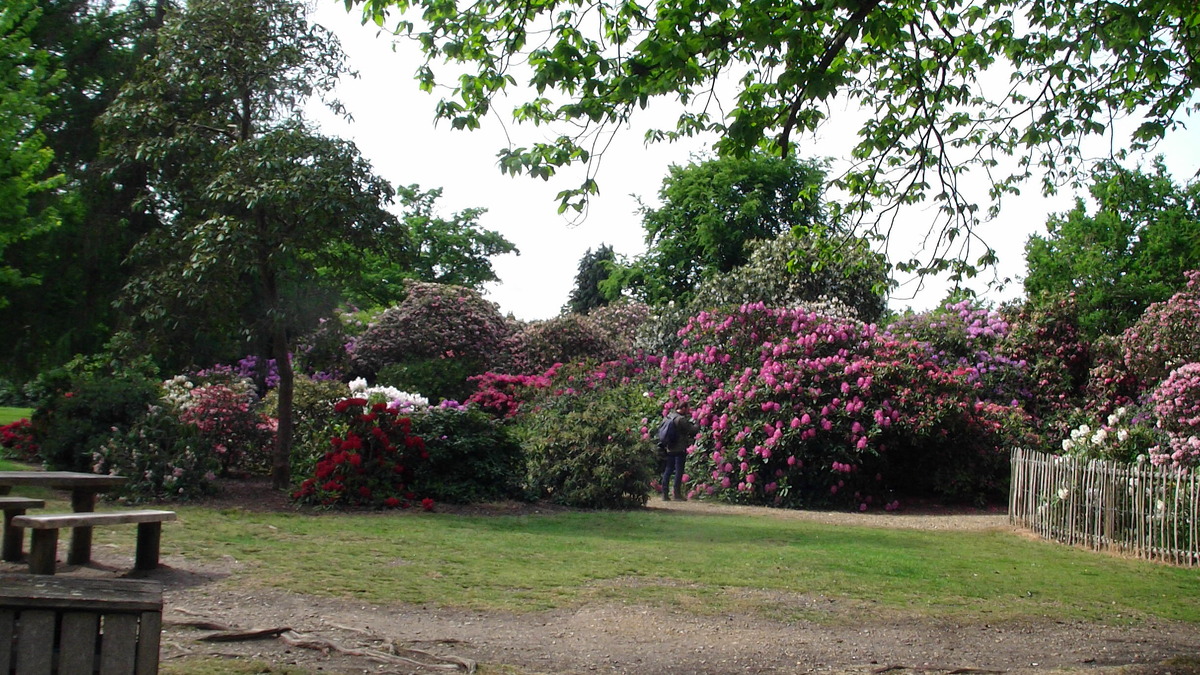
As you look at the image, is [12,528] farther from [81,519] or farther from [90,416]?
[90,416]

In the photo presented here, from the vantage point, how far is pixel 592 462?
15.4 metres

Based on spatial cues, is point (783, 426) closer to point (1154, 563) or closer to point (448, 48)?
point (1154, 563)

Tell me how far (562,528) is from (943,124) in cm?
647

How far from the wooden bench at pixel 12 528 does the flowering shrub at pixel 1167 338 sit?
18.9 m

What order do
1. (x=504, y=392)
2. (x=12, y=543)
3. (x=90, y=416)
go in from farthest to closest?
(x=504, y=392) < (x=90, y=416) < (x=12, y=543)

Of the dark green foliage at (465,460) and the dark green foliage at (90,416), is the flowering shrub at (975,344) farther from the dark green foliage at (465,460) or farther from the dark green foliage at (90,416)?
the dark green foliage at (90,416)

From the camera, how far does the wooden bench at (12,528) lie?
831 cm

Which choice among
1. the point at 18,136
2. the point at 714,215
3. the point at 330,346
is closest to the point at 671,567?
the point at 330,346

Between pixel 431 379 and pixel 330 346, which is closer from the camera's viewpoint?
pixel 330 346

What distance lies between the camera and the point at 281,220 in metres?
13.7

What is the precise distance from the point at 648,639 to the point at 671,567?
2.85 meters

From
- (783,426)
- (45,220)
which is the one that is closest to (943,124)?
(783,426)

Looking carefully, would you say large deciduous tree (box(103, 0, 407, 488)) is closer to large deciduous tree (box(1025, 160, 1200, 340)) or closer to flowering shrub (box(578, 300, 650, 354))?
flowering shrub (box(578, 300, 650, 354))

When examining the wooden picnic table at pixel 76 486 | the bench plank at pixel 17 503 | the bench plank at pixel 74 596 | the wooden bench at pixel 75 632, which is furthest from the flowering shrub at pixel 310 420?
the wooden bench at pixel 75 632
